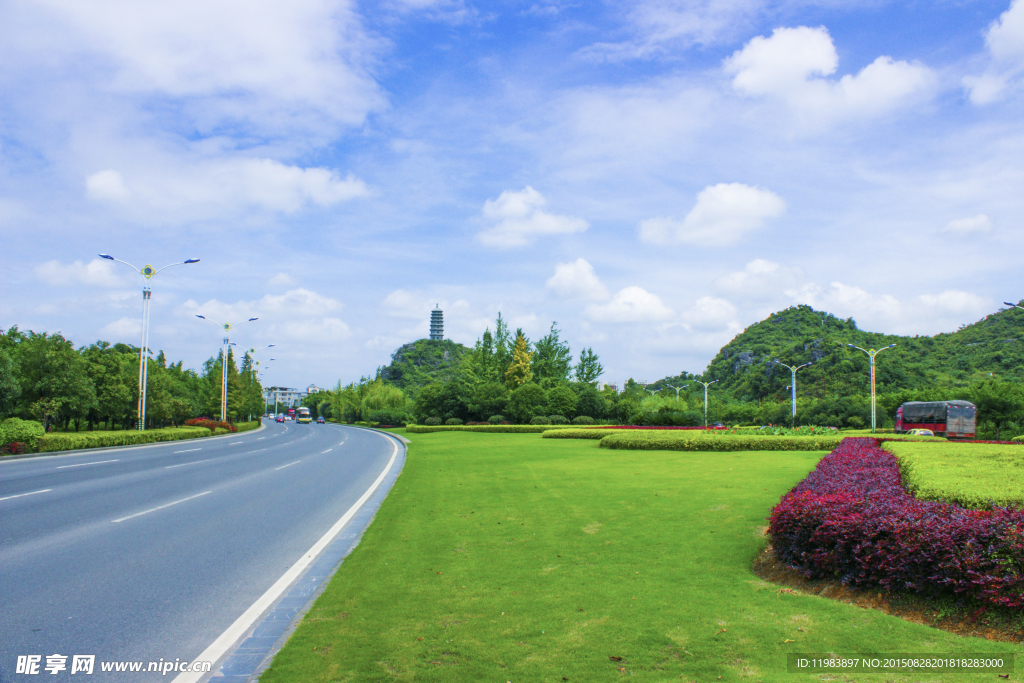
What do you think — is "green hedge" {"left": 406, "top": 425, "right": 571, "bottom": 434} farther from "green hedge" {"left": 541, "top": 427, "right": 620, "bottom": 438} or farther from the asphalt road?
the asphalt road

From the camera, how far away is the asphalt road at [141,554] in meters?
4.98

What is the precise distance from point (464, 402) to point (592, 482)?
1547 inches

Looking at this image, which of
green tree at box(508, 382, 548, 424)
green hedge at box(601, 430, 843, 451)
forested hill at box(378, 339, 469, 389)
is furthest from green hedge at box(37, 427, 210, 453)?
forested hill at box(378, 339, 469, 389)

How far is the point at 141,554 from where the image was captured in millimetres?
7734

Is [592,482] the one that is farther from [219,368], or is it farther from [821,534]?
[219,368]

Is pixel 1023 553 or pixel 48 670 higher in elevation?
pixel 1023 553

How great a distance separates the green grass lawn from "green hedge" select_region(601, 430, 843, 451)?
1356 centimetres

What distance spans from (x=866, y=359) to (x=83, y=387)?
71.3 meters

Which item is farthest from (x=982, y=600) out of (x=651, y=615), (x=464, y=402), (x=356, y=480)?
(x=464, y=402)

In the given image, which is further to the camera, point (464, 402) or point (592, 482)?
point (464, 402)

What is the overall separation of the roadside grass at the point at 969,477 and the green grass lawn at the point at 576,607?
2.18 m

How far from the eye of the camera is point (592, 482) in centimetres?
1390

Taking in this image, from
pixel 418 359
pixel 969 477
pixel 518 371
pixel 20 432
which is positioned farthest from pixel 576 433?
pixel 418 359

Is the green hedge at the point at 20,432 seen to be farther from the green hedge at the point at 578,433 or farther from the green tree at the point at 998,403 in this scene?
the green tree at the point at 998,403
